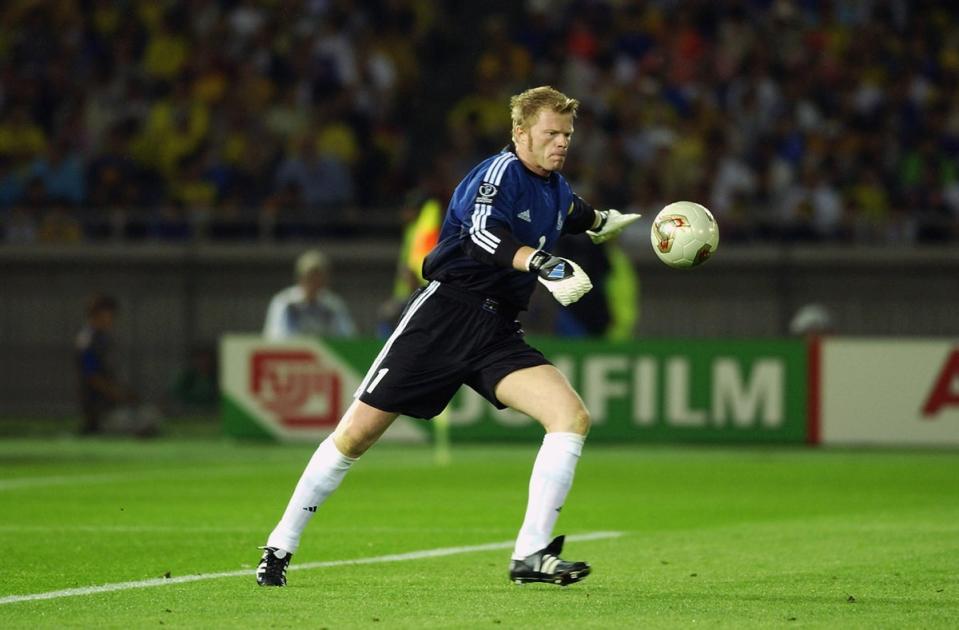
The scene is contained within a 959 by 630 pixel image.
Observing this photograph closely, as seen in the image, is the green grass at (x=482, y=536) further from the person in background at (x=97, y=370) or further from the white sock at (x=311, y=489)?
the person in background at (x=97, y=370)

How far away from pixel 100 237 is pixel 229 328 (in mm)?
2101

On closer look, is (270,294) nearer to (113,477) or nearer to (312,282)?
(312,282)

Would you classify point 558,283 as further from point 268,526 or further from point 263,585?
point 268,526

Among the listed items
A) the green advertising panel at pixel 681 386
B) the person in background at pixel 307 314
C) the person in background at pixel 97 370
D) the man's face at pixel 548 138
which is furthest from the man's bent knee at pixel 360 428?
the person in background at pixel 97 370

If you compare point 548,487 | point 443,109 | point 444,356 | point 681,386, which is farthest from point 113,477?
point 443,109

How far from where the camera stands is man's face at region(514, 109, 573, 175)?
8039 millimetres

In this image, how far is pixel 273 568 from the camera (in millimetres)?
8078

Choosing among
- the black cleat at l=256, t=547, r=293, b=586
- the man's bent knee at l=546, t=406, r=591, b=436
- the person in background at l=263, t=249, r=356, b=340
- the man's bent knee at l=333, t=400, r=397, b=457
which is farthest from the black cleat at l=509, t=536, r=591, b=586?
the person in background at l=263, t=249, r=356, b=340

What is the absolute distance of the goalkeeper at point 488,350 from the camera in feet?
25.9

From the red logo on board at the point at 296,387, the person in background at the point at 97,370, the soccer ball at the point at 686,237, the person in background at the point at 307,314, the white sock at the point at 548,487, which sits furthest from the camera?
the person in background at the point at 97,370

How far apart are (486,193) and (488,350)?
2.42ft

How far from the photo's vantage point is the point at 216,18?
84.1 feet

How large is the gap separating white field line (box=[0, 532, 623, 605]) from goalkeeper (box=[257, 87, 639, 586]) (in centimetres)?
47

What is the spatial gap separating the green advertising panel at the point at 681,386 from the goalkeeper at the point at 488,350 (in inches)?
404
